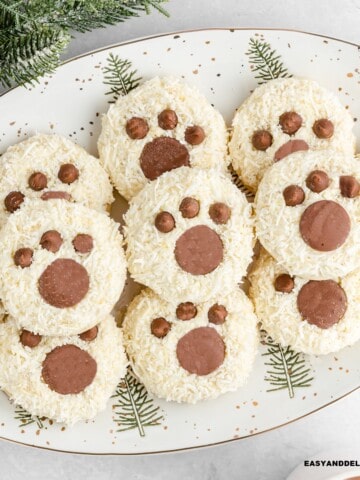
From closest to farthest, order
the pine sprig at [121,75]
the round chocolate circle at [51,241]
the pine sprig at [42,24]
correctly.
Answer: the pine sprig at [42,24] → the round chocolate circle at [51,241] → the pine sprig at [121,75]

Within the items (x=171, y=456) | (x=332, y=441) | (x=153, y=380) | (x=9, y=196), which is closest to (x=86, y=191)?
(x=9, y=196)

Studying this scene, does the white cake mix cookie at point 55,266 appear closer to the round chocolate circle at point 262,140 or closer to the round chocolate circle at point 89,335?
the round chocolate circle at point 89,335

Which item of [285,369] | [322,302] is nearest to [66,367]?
[285,369]

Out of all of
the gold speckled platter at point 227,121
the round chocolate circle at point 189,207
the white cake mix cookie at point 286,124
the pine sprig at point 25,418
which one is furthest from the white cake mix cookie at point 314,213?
the pine sprig at point 25,418

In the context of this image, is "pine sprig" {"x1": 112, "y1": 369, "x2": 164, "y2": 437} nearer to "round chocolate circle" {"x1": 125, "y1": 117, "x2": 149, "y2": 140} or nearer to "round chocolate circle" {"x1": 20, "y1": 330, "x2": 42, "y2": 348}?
"round chocolate circle" {"x1": 20, "y1": 330, "x2": 42, "y2": 348}

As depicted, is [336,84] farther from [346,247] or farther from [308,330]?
[308,330]
